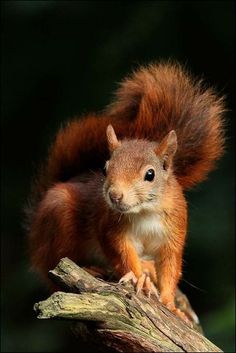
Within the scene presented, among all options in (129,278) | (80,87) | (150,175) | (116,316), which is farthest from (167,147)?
(80,87)

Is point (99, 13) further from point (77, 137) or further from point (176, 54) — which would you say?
point (77, 137)

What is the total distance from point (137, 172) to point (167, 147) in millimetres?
188

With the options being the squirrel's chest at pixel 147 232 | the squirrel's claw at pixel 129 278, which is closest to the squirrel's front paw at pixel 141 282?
the squirrel's claw at pixel 129 278

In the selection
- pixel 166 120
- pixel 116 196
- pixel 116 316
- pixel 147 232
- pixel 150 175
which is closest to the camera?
pixel 116 316

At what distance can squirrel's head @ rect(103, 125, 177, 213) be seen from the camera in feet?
8.18

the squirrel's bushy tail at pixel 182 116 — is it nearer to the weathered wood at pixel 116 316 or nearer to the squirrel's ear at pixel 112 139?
the squirrel's ear at pixel 112 139

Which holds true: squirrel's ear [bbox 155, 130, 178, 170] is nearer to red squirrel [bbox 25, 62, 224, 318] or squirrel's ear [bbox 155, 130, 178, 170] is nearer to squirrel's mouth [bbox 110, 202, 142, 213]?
red squirrel [bbox 25, 62, 224, 318]

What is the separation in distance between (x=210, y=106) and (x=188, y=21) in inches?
38.5

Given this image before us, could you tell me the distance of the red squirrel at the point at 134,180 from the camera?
263 cm

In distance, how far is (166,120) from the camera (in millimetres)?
3006

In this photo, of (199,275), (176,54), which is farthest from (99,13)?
(199,275)

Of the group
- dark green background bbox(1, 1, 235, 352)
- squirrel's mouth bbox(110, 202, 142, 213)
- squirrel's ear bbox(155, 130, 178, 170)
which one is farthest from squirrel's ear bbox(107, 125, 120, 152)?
dark green background bbox(1, 1, 235, 352)

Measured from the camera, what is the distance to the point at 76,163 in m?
3.27

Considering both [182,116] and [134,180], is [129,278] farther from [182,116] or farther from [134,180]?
[182,116]
